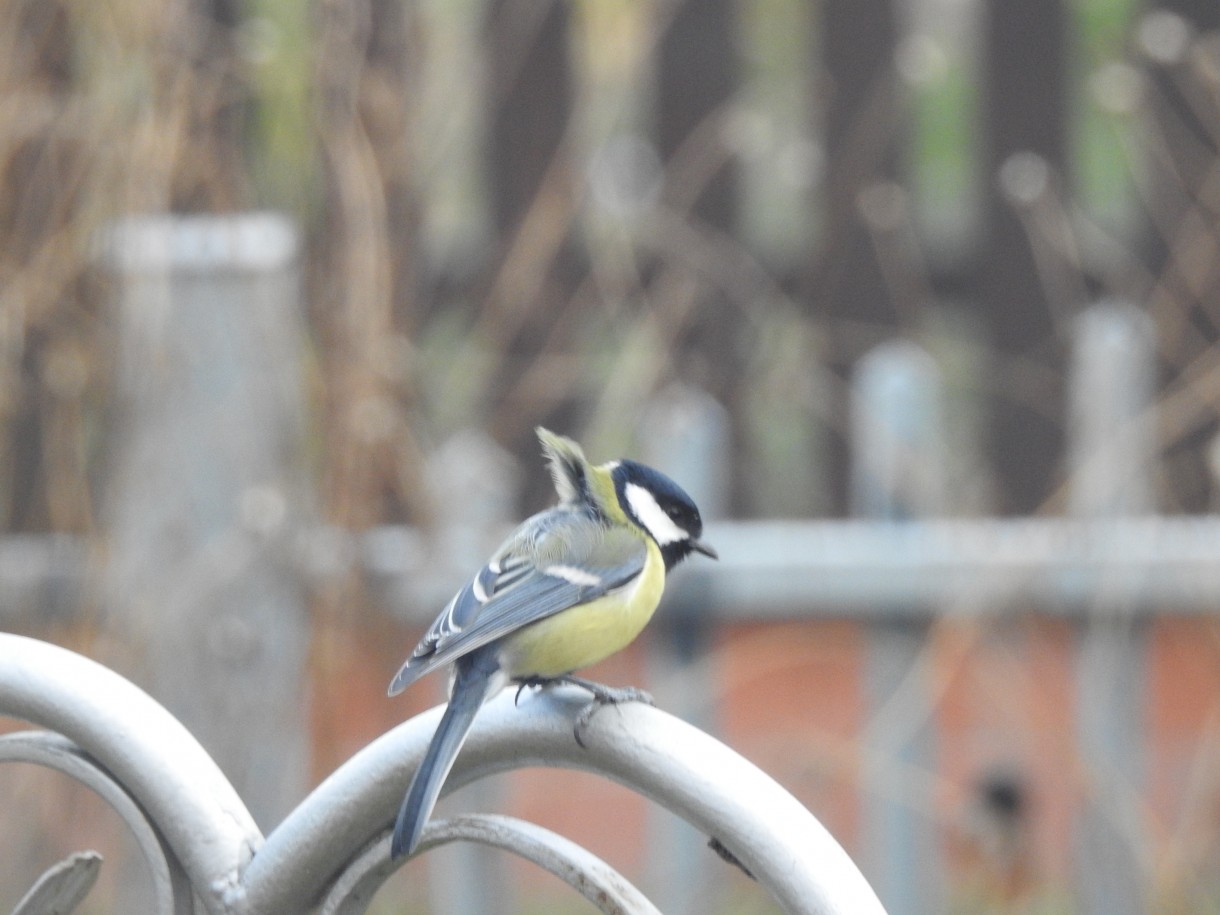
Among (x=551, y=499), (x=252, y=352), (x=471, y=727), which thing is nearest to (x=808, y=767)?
(x=551, y=499)

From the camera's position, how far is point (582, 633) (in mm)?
1683

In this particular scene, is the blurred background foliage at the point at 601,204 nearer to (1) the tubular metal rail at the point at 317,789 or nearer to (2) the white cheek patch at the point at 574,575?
(2) the white cheek patch at the point at 574,575

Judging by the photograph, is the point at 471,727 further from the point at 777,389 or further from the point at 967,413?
the point at 967,413

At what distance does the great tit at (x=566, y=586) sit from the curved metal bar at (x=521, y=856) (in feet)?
0.45

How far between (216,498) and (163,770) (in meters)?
1.34

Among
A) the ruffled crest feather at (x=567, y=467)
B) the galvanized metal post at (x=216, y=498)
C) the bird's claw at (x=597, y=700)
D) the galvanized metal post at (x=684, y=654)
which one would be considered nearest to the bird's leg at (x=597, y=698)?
the bird's claw at (x=597, y=700)

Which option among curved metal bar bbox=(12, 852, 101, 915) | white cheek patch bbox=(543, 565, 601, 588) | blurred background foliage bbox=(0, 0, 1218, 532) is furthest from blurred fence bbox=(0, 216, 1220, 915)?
curved metal bar bbox=(12, 852, 101, 915)

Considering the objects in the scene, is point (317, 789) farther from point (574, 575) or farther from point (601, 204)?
point (601, 204)

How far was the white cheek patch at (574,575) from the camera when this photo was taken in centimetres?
170

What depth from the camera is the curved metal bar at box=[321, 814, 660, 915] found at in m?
1.17

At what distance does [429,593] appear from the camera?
2.82 metres

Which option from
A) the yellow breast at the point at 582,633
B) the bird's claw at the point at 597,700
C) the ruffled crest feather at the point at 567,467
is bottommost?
the bird's claw at the point at 597,700

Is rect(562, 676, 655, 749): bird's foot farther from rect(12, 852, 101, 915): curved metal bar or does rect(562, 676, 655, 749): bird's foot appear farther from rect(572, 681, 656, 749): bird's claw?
rect(12, 852, 101, 915): curved metal bar

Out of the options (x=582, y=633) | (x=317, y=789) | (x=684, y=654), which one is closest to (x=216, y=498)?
(x=684, y=654)
